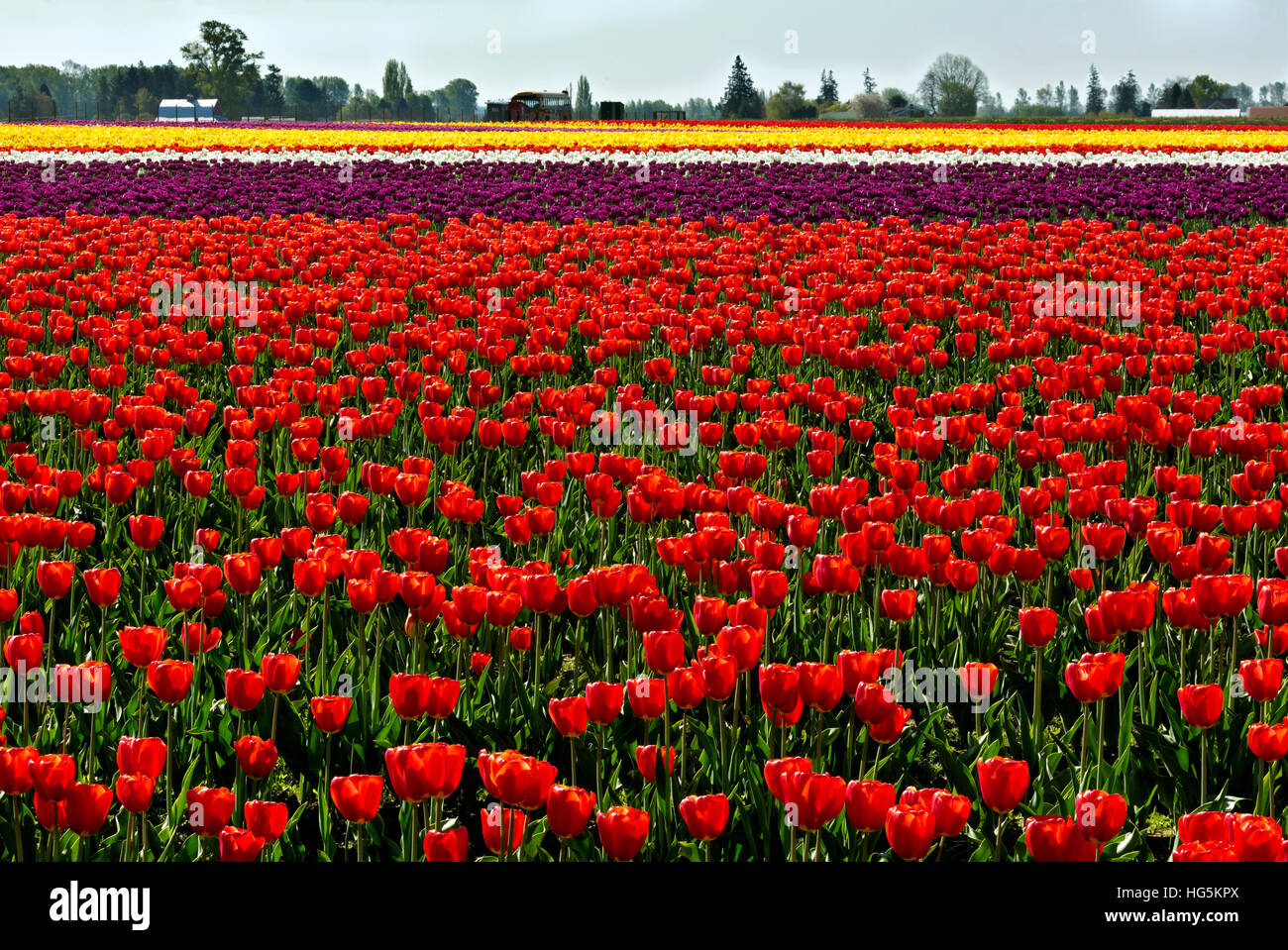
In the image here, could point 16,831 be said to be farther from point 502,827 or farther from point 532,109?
point 532,109

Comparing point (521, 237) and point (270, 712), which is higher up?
point (521, 237)

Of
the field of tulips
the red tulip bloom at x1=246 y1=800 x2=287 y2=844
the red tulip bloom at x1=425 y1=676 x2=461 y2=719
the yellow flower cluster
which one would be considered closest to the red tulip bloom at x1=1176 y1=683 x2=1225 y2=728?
the field of tulips

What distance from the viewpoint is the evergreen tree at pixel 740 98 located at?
9288cm

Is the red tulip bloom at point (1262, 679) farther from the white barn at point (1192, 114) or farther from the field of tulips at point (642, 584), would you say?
the white barn at point (1192, 114)

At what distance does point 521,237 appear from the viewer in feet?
42.1

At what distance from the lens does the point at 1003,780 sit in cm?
259

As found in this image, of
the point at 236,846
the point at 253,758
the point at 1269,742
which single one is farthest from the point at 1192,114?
the point at 236,846

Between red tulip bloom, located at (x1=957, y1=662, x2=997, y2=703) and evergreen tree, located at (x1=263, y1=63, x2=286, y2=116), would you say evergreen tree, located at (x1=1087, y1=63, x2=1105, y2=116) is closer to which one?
evergreen tree, located at (x1=263, y1=63, x2=286, y2=116)

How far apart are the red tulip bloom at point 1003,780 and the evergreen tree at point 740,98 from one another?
92.4 meters

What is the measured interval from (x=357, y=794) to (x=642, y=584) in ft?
3.78

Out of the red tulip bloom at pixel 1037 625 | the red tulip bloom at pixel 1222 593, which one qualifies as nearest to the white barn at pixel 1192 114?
the red tulip bloom at pixel 1222 593
